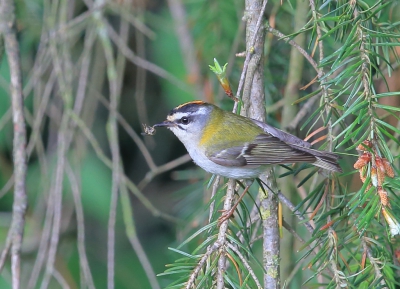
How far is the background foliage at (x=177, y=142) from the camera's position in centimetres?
138

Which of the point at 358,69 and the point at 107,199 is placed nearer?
the point at 358,69

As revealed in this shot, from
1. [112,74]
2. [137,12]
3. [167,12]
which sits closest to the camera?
[112,74]

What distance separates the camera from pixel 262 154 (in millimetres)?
2035

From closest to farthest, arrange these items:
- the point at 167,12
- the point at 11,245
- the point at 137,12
→ the point at 11,245, the point at 137,12, the point at 167,12

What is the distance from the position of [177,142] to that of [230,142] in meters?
1.27

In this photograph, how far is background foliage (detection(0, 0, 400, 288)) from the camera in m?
1.38

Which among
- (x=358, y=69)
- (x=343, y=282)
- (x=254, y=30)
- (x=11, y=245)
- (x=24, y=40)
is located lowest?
(x=343, y=282)

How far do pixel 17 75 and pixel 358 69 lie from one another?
1168mm

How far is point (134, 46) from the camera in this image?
3.45 metres

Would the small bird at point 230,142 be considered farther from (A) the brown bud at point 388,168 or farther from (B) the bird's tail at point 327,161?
(A) the brown bud at point 388,168

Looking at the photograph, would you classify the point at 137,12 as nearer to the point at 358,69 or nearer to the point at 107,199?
the point at 107,199

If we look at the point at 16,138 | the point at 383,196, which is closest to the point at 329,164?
the point at 383,196

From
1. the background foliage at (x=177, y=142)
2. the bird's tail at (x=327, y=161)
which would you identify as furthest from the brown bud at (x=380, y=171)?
the bird's tail at (x=327, y=161)

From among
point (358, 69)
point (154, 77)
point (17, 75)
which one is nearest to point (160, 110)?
point (154, 77)
